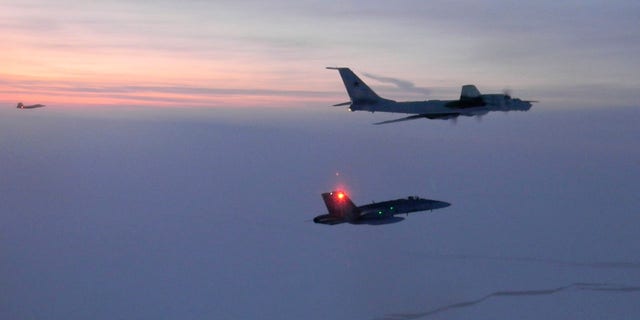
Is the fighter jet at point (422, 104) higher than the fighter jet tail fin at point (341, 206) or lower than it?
higher

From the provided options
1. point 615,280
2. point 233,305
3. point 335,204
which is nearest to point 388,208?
point 335,204

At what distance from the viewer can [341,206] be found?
7075cm

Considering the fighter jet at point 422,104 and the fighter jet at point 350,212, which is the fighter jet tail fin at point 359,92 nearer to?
the fighter jet at point 422,104

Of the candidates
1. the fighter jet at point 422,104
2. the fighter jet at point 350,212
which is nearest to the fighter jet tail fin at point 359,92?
the fighter jet at point 422,104

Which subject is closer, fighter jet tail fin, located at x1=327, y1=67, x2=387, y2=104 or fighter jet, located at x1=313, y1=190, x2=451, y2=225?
fighter jet tail fin, located at x1=327, y1=67, x2=387, y2=104

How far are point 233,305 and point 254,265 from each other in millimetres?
36455

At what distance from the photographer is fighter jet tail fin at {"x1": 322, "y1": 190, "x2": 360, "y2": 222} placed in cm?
7069

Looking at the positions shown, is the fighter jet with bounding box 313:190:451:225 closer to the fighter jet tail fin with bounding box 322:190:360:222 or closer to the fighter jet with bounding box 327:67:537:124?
the fighter jet tail fin with bounding box 322:190:360:222

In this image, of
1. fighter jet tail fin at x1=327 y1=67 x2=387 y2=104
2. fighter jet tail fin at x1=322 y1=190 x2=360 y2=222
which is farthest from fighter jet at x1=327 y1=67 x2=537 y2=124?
fighter jet tail fin at x1=322 y1=190 x2=360 y2=222

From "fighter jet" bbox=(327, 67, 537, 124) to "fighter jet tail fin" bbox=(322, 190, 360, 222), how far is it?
32.7ft

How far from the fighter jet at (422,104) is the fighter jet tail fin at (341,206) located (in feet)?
32.7

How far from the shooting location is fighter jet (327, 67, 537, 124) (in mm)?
66000

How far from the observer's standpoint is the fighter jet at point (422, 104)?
6600 cm

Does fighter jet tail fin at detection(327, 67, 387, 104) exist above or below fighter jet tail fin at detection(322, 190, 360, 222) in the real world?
above
